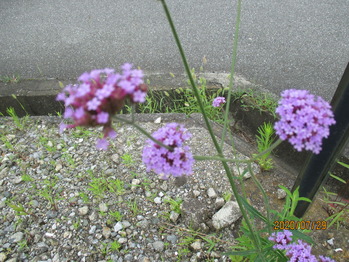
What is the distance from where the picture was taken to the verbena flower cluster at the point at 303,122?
39.3 inches

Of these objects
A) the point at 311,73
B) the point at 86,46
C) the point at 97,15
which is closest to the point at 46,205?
the point at 86,46

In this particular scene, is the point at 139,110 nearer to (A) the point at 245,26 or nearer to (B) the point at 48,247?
(B) the point at 48,247

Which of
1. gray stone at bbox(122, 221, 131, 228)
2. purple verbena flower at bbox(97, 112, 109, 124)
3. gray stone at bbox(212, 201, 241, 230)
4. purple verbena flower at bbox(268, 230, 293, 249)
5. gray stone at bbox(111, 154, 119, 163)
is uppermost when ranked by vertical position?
purple verbena flower at bbox(97, 112, 109, 124)

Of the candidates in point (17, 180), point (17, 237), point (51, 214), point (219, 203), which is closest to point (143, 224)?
point (219, 203)

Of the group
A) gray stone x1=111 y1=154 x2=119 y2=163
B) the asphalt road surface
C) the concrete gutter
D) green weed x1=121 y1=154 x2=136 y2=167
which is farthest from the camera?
the asphalt road surface

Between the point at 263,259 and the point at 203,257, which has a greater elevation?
the point at 263,259

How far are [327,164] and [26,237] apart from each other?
2.03m

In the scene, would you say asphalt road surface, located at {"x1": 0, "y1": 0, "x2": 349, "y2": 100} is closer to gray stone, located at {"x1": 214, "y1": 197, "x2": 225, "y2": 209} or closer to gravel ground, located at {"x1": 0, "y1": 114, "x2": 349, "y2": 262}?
gravel ground, located at {"x1": 0, "y1": 114, "x2": 349, "y2": 262}

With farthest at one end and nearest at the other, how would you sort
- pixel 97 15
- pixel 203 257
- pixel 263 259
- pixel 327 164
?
1. pixel 97 15
2. pixel 203 257
3. pixel 327 164
4. pixel 263 259

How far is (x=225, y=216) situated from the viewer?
2.09 meters

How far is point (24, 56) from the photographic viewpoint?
13.4ft

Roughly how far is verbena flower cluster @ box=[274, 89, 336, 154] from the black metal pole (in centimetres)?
41
